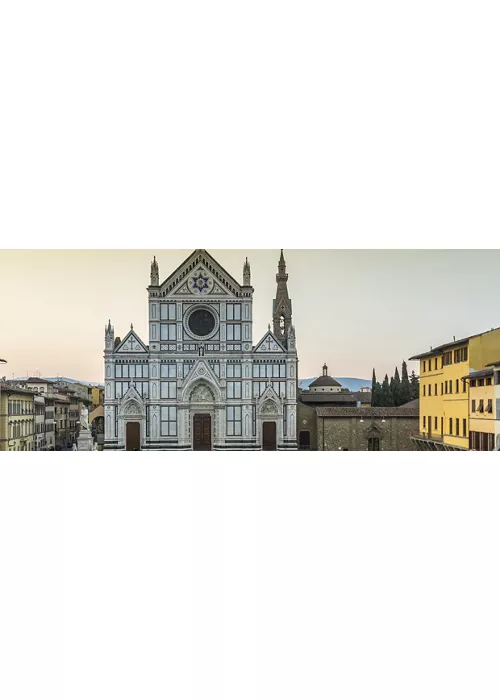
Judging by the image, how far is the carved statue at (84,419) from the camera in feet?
59.8

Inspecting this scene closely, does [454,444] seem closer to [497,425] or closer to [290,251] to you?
[497,425]

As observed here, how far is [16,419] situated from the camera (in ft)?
57.8

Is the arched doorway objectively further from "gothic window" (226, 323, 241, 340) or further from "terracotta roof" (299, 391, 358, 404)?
"gothic window" (226, 323, 241, 340)

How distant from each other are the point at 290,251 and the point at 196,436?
17.1ft

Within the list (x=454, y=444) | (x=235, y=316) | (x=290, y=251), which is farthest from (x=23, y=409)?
(x=454, y=444)

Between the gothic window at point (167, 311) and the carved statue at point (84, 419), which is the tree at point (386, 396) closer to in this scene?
the gothic window at point (167, 311)

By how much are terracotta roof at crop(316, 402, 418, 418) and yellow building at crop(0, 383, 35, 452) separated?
22.9 feet

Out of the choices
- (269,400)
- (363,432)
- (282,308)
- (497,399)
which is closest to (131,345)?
(269,400)

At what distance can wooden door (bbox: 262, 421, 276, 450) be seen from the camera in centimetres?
1870

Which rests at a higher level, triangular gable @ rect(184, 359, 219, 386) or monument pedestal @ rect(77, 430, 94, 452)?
triangular gable @ rect(184, 359, 219, 386)

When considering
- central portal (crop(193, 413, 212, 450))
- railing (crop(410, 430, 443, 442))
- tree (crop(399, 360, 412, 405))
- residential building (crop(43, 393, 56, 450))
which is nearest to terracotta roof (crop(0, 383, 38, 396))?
residential building (crop(43, 393, 56, 450))

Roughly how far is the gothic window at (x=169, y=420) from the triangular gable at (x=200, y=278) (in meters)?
2.89

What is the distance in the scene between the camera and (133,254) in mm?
17484

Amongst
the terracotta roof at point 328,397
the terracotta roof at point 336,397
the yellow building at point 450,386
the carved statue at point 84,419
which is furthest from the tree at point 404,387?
the carved statue at point 84,419
